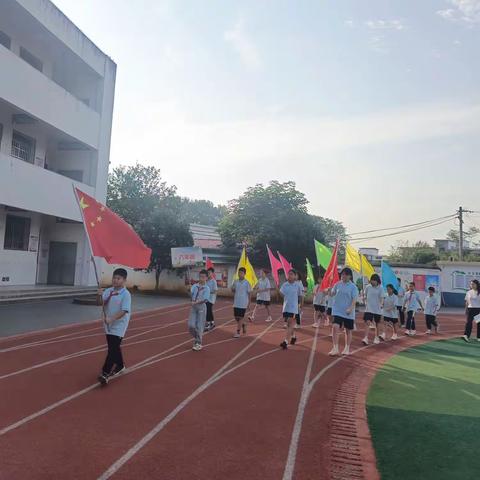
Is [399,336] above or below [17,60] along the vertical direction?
below

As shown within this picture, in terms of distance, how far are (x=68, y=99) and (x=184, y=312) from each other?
10.3 m

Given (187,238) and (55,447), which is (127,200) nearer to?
(187,238)

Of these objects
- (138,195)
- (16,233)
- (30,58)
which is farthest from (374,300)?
(138,195)

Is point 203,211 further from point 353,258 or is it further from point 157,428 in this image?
point 157,428

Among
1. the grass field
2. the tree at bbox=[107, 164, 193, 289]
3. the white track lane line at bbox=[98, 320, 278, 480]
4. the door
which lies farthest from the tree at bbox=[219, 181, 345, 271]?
the white track lane line at bbox=[98, 320, 278, 480]

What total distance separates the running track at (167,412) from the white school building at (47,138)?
9971 millimetres

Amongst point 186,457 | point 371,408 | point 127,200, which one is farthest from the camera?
point 127,200

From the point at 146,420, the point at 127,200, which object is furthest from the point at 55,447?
the point at 127,200

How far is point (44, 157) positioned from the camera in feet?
68.0

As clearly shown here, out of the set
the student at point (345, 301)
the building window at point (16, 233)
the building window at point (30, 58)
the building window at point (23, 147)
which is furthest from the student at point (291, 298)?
the building window at point (30, 58)

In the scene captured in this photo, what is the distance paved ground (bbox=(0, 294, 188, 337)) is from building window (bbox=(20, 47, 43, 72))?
10.1 metres

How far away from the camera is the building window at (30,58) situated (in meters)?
19.0

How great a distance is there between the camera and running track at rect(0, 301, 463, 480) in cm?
384

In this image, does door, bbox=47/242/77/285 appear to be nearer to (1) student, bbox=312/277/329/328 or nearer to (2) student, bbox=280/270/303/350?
(1) student, bbox=312/277/329/328
